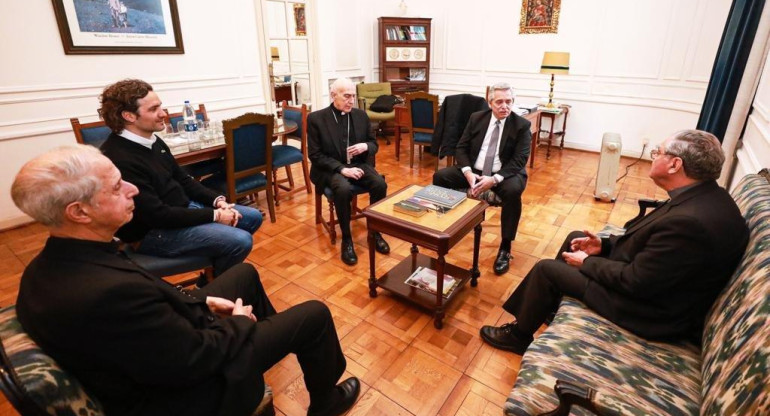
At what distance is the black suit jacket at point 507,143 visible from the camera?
9.07 feet

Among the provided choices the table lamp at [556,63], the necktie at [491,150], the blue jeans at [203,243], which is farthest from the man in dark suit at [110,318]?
the table lamp at [556,63]

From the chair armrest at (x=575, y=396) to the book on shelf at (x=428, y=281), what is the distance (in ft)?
3.59

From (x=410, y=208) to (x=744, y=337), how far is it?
139cm

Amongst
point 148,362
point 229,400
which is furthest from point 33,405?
point 229,400

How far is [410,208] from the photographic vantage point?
6.98ft

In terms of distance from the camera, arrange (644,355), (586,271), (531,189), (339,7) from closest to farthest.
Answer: (644,355) → (586,271) → (531,189) → (339,7)

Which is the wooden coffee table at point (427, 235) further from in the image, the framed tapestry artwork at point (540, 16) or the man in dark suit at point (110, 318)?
the framed tapestry artwork at point (540, 16)

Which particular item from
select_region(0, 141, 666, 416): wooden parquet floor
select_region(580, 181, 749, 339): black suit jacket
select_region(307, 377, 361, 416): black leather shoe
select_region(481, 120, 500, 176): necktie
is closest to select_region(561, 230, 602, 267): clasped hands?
select_region(580, 181, 749, 339): black suit jacket

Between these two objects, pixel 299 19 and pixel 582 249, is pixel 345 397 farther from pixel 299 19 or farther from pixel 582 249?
pixel 299 19

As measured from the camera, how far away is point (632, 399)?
115 centimetres

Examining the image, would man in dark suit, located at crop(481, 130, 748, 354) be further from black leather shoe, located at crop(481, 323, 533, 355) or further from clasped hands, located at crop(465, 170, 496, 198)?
clasped hands, located at crop(465, 170, 496, 198)

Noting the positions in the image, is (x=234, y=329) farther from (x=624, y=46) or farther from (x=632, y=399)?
(x=624, y=46)

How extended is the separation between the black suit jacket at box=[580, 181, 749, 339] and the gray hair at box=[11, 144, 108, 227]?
1.73m

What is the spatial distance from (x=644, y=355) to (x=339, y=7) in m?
5.50
